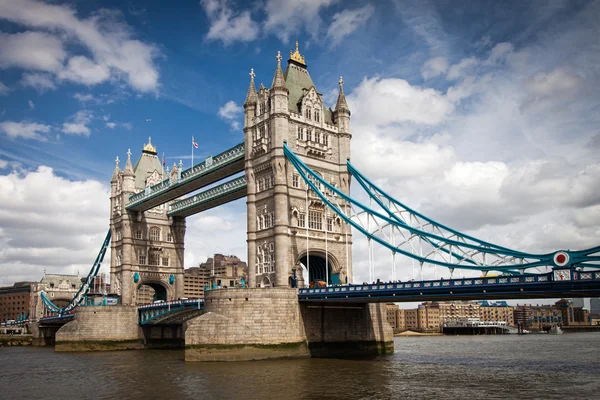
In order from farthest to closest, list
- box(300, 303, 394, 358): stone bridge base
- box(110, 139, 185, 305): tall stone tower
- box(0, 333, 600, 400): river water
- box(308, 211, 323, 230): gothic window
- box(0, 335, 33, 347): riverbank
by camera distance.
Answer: box(0, 335, 33, 347): riverbank → box(110, 139, 185, 305): tall stone tower → box(308, 211, 323, 230): gothic window → box(300, 303, 394, 358): stone bridge base → box(0, 333, 600, 400): river water

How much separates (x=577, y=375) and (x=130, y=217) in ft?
209

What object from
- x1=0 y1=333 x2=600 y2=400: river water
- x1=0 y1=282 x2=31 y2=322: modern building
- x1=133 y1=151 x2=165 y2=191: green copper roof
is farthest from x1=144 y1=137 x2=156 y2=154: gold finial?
x1=0 y1=282 x2=31 y2=322: modern building

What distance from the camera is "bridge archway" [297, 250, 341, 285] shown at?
58.5 meters

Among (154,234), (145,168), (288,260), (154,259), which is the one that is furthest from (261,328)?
(145,168)

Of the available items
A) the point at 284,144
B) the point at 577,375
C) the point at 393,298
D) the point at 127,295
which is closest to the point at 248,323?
the point at 393,298

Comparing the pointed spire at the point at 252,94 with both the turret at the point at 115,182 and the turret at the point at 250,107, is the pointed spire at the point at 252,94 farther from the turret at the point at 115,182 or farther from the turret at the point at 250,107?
the turret at the point at 115,182

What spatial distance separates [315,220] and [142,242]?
3597 centimetres

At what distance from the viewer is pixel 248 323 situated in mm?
48312

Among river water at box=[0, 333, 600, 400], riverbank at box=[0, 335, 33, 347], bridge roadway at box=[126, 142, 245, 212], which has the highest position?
bridge roadway at box=[126, 142, 245, 212]

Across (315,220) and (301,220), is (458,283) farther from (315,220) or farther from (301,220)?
(315,220)

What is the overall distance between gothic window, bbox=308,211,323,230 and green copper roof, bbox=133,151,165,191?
37646 mm

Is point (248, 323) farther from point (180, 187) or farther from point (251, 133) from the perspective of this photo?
point (180, 187)

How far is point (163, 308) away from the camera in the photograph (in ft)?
234

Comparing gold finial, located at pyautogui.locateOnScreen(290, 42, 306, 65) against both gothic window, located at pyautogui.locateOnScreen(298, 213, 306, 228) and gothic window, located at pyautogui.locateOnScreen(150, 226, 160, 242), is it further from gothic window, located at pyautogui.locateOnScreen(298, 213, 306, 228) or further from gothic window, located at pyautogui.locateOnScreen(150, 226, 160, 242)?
gothic window, located at pyautogui.locateOnScreen(150, 226, 160, 242)
